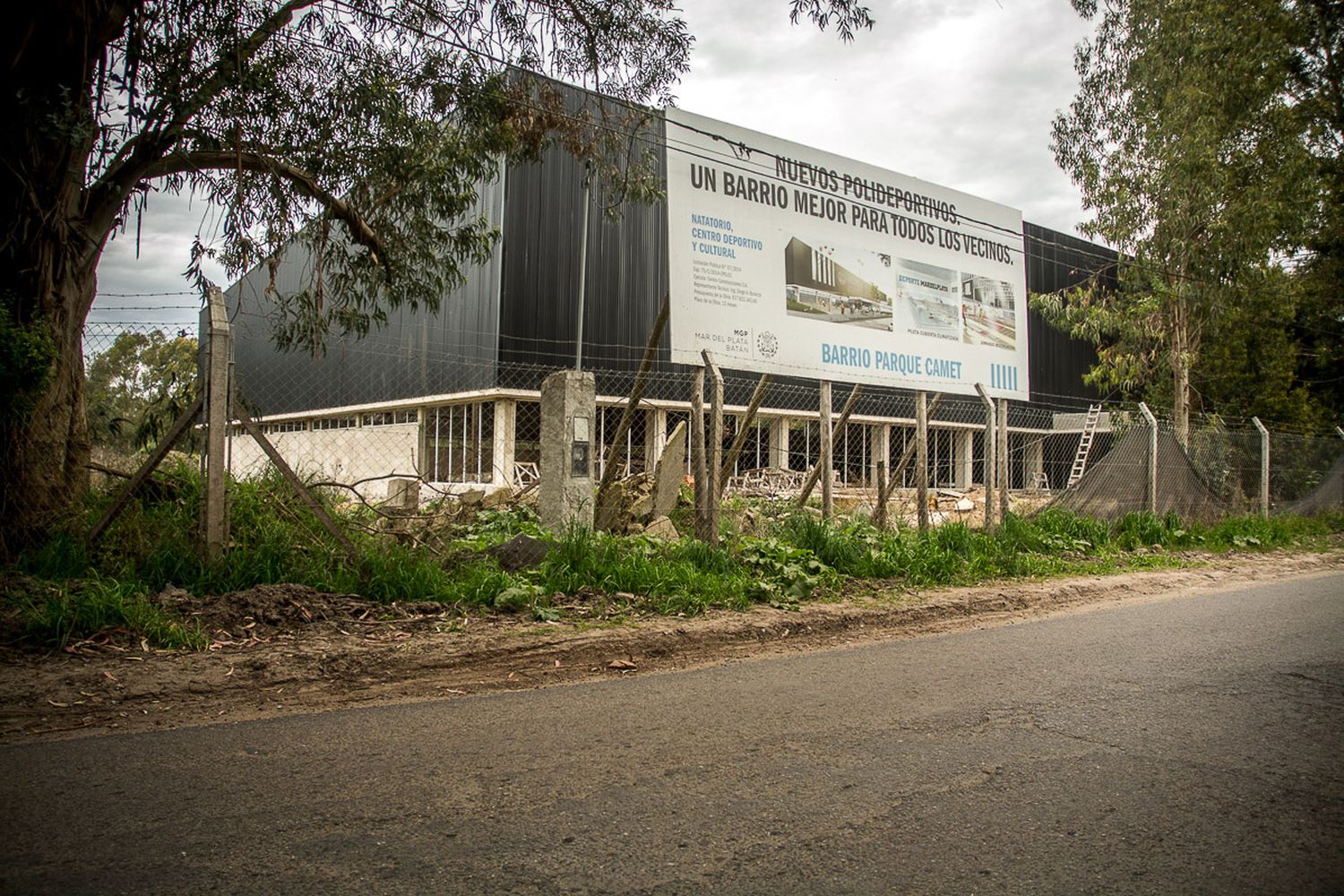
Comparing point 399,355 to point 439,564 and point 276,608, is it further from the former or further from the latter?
point 276,608

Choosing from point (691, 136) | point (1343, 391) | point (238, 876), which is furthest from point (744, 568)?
point (1343, 391)

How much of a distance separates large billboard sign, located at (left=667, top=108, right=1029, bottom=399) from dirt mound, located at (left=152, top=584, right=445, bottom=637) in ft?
13.8

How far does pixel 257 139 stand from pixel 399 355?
13.4 m

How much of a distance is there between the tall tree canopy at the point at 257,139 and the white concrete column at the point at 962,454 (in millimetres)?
26667

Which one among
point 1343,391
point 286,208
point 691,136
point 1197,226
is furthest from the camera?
point 1343,391

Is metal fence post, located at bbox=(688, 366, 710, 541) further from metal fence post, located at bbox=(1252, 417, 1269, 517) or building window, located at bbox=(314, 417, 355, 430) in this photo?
building window, located at bbox=(314, 417, 355, 430)

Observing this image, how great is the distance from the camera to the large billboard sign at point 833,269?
31.1 ft

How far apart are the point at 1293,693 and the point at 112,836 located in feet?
17.7

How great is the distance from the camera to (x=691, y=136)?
9.55 metres

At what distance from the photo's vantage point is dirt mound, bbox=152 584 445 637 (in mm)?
5559

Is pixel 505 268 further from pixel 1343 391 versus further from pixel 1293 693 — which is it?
pixel 1343 391

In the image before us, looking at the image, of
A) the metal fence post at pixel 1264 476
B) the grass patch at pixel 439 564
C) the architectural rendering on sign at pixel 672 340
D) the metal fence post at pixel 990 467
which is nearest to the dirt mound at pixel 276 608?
the grass patch at pixel 439 564

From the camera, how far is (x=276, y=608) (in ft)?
19.0

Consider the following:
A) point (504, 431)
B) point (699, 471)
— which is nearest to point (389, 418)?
point (504, 431)
